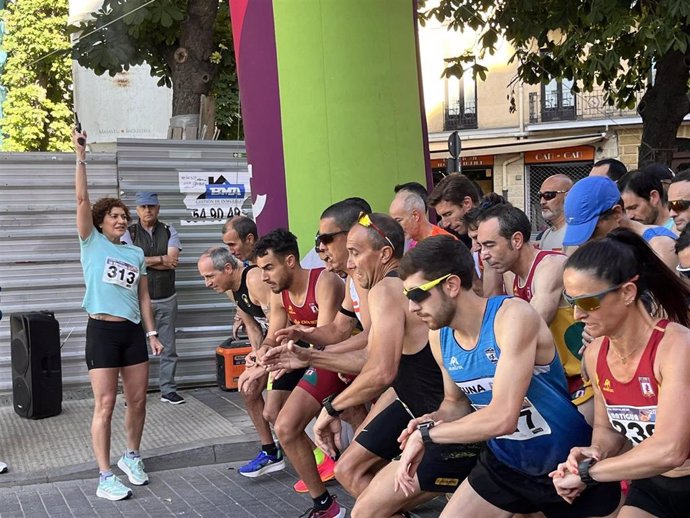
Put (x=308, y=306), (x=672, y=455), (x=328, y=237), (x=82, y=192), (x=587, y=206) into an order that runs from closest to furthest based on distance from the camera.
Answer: (x=672, y=455)
(x=587, y=206)
(x=328, y=237)
(x=308, y=306)
(x=82, y=192)

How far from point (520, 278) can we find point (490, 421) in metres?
1.53

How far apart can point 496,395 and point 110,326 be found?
3.83 metres

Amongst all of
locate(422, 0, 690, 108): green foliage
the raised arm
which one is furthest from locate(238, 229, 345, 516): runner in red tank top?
locate(422, 0, 690, 108): green foliage

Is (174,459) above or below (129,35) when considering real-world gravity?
below

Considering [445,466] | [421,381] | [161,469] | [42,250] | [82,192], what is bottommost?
[161,469]

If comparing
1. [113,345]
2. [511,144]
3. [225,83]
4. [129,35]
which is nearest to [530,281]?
[113,345]

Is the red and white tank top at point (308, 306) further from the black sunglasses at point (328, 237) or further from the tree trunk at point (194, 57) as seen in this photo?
the tree trunk at point (194, 57)

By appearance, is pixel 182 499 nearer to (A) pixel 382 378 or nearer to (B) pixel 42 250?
(A) pixel 382 378

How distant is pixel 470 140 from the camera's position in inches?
1347

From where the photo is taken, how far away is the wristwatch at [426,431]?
12.2 feet

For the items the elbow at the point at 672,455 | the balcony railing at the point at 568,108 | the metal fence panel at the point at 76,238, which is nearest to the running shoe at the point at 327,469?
the metal fence panel at the point at 76,238

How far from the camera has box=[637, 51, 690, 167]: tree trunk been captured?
12281mm

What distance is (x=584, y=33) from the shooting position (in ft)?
39.0

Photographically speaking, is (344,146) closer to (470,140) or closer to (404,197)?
(404,197)
